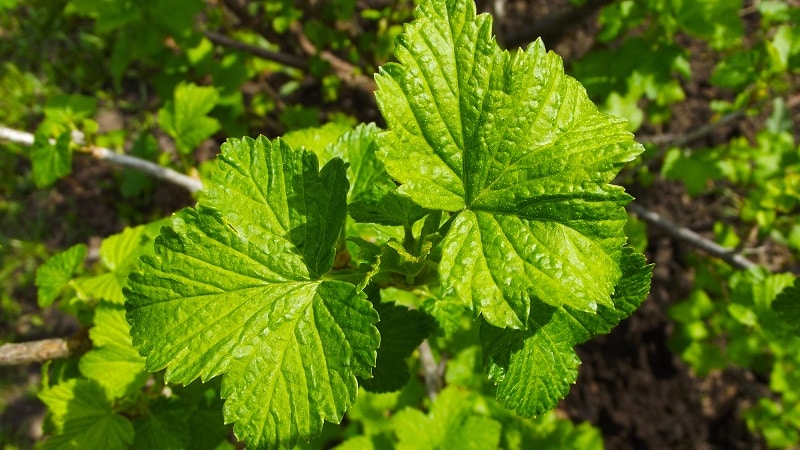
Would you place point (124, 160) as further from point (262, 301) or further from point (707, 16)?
point (707, 16)

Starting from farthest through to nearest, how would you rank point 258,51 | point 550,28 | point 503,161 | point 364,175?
point 550,28, point 258,51, point 364,175, point 503,161

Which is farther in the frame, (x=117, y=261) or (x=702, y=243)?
(x=702, y=243)

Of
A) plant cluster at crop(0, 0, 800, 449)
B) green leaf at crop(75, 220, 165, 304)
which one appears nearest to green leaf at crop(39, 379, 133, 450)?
plant cluster at crop(0, 0, 800, 449)

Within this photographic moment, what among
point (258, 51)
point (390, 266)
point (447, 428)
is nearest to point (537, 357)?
point (390, 266)

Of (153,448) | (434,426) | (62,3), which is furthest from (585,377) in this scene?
(62,3)

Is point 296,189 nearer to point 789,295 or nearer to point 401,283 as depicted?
point 401,283

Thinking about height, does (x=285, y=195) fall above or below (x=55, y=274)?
above

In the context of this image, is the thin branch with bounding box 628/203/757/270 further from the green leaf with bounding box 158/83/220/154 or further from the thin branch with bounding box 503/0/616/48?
the green leaf with bounding box 158/83/220/154

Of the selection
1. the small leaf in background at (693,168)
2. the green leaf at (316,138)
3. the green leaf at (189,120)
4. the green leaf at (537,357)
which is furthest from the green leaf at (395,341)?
the small leaf in background at (693,168)
